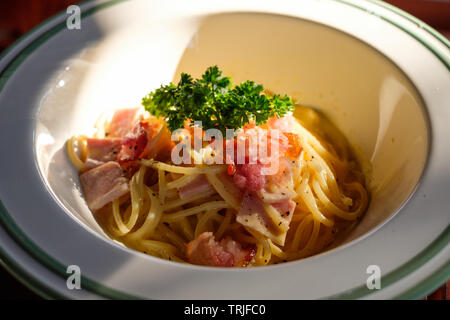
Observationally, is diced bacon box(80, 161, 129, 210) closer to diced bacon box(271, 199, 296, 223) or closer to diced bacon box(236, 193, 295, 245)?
diced bacon box(236, 193, 295, 245)

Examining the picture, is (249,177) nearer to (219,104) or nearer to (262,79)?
(219,104)

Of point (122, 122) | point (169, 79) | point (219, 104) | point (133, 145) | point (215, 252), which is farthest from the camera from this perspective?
point (169, 79)

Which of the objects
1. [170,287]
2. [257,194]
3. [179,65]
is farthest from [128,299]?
[179,65]

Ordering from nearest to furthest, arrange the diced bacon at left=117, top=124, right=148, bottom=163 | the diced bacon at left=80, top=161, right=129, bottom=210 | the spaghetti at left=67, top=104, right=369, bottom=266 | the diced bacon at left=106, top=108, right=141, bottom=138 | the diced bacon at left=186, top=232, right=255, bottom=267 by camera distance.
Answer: the diced bacon at left=186, top=232, right=255, bottom=267 < the spaghetti at left=67, top=104, right=369, bottom=266 < the diced bacon at left=80, top=161, right=129, bottom=210 < the diced bacon at left=117, top=124, right=148, bottom=163 < the diced bacon at left=106, top=108, right=141, bottom=138

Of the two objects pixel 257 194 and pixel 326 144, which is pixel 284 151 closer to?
pixel 257 194

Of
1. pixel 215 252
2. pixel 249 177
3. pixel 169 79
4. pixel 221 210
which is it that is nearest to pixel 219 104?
pixel 249 177

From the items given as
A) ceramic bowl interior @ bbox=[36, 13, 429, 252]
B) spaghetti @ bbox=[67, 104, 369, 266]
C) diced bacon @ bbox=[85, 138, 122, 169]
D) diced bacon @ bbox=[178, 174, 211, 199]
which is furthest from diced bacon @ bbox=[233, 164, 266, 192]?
diced bacon @ bbox=[85, 138, 122, 169]
